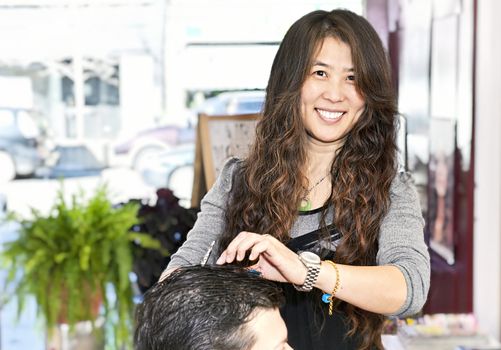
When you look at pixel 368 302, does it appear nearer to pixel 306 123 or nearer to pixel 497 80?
pixel 306 123

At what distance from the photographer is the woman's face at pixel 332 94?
2.15 meters

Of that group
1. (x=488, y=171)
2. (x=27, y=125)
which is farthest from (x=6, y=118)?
(x=488, y=171)

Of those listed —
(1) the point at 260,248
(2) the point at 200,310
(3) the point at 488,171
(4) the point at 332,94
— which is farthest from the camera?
(3) the point at 488,171

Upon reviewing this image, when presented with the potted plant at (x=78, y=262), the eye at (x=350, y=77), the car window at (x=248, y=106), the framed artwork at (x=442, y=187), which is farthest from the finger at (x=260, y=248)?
the car window at (x=248, y=106)

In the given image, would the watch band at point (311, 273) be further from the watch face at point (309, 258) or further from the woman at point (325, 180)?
the woman at point (325, 180)

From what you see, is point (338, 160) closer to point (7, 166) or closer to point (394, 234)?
point (394, 234)

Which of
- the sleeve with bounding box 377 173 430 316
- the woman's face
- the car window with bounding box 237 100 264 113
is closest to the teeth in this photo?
the woman's face

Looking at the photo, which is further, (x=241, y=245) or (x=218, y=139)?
(x=218, y=139)

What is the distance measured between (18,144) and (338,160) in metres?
3.44

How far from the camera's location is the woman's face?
7.06ft

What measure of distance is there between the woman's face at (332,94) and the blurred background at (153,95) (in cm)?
271

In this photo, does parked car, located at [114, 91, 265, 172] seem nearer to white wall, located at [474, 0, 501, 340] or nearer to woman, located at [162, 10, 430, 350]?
white wall, located at [474, 0, 501, 340]

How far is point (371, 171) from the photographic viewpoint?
2234 mm

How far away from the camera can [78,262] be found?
3.75 meters
